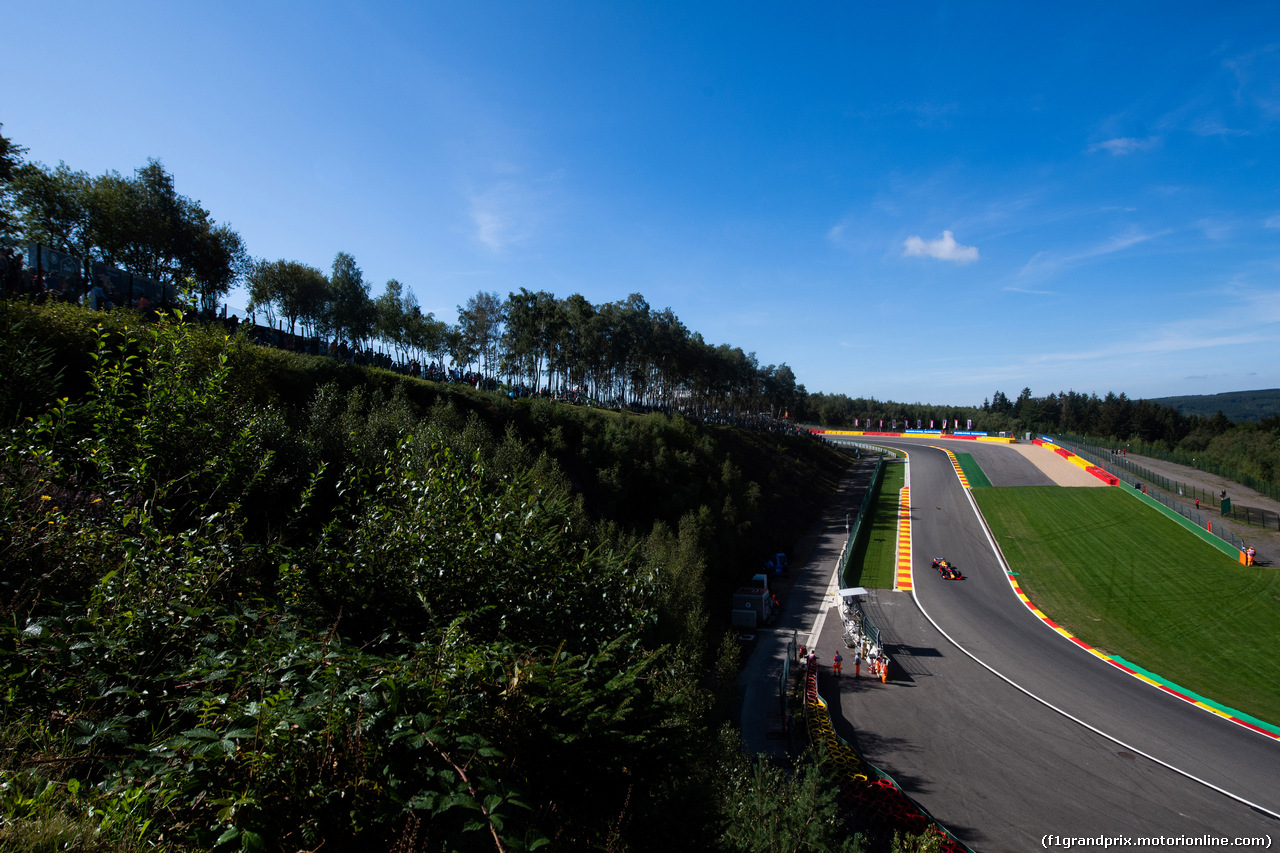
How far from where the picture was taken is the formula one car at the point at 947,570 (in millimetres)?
36250

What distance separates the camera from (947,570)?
36.7 meters

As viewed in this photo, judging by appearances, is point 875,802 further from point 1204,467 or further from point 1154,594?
point 1204,467

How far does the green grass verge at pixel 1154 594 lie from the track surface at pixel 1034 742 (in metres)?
3.16

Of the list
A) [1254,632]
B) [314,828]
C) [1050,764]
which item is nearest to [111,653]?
[314,828]

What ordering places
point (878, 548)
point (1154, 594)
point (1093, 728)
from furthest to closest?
1. point (878, 548)
2. point (1154, 594)
3. point (1093, 728)

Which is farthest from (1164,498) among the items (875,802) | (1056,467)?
(875,802)

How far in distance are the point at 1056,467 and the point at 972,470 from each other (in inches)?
359

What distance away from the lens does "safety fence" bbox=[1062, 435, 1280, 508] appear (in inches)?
1818

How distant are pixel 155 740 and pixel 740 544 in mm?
39098

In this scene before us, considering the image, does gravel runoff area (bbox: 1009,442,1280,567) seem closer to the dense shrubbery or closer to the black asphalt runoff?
the black asphalt runoff

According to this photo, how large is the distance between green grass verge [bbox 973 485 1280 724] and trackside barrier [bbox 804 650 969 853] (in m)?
17.4

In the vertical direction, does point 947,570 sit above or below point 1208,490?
below

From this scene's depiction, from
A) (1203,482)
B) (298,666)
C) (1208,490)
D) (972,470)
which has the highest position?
(298,666)

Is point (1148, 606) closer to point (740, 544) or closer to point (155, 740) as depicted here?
point (740, 544)
